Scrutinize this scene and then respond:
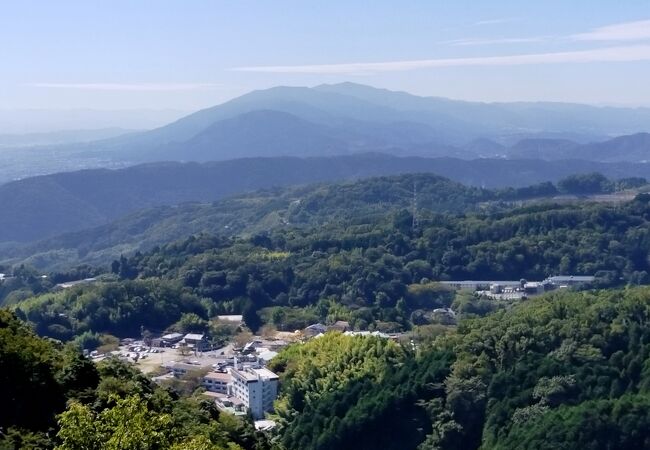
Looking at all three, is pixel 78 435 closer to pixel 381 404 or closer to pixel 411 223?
pixel 381 404

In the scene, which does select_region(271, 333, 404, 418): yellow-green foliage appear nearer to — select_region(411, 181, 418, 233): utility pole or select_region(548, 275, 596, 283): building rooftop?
select_region(548, 275, 596, 283): building rooftop

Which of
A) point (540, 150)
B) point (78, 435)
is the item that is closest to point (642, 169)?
point (540, 150)

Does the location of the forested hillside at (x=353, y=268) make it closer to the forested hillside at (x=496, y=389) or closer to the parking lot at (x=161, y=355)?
the parking lot at (x=161, y=355)

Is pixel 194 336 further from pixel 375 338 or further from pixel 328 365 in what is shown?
pixel 328 365

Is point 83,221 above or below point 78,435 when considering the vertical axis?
below

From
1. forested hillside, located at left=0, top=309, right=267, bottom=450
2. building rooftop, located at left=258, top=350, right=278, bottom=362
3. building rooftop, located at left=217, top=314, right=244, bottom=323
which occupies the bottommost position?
→ building rooftop, located at left=217, top=314, right=244, bottom=323

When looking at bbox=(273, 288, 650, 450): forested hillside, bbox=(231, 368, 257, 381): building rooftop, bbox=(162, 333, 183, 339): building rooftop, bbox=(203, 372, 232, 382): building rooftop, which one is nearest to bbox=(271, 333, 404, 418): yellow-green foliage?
bbox=(273, 288, 650, 450): forested hillside

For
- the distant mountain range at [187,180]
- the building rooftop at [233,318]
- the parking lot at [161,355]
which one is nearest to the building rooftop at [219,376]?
the parking lot at [161,355]
